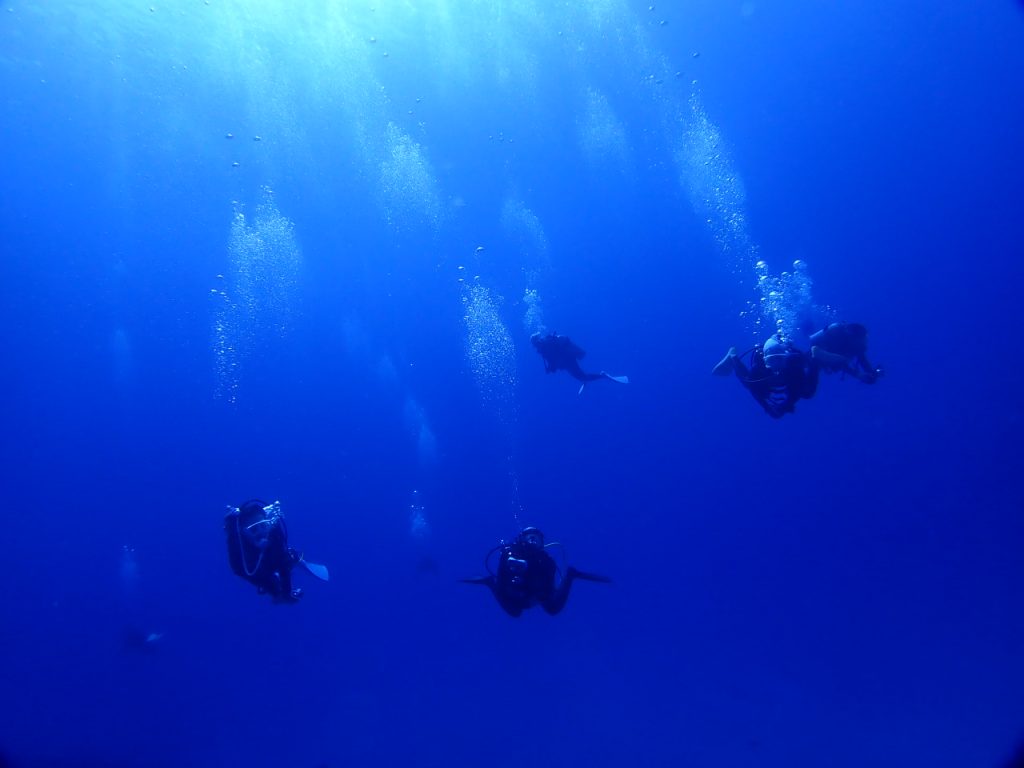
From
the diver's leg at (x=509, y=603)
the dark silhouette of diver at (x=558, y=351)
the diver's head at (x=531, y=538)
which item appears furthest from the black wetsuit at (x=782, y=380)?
the dark silhouette of diver at (x=558, y=351)

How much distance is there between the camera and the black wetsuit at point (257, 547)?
5.67m

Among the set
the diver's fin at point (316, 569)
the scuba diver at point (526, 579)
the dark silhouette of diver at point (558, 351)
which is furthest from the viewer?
the dark silhouette of diver at point (558, 351)

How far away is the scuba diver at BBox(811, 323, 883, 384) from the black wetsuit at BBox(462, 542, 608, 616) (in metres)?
3.57

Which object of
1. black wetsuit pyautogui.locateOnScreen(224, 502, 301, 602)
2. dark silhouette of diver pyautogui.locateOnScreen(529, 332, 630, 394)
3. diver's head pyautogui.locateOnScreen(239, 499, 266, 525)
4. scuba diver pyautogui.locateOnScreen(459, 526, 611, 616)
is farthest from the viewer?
dark silhouette of diver pyautogui.locateOnScreen(529, 332, 630, 394)

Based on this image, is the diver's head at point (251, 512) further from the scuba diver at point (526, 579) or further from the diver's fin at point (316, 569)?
the scuba diver at point (526, 579)

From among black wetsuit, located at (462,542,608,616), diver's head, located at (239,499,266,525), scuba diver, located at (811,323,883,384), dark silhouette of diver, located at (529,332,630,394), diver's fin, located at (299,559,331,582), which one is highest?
dark silhouette of diver, located at (529,332,630,394)

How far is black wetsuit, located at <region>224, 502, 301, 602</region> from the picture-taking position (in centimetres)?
567

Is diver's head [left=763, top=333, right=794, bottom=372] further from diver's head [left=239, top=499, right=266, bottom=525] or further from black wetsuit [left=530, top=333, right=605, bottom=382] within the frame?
diver's head [left=239, top=499, right=266, bottom=525]

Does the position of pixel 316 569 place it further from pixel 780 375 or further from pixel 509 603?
pixel 780 375

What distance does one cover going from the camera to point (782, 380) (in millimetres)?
6098

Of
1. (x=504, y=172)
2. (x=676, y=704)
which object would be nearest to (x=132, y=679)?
(x=676, y=704)

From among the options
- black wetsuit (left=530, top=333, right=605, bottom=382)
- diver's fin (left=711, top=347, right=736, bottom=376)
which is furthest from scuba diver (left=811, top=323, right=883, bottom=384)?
black wetsuit (left=530, top=333, right=605, bottom=382)

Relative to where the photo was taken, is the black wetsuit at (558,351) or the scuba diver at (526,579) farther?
the black wetsuit at (558,351)

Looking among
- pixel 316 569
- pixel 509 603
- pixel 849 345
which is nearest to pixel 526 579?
pixel 509 603
